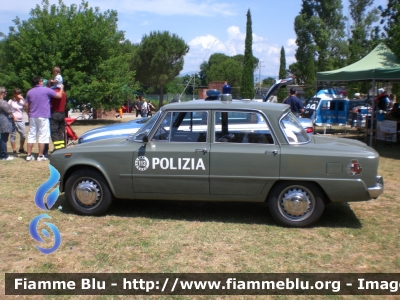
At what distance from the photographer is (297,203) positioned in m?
5.36

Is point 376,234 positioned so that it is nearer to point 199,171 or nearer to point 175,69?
point 199,171

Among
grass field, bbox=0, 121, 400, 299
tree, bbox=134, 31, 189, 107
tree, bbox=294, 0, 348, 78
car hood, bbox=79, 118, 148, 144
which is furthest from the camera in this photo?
tree, bbox=134, 31, 189, 107

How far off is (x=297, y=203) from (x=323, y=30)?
124 feet

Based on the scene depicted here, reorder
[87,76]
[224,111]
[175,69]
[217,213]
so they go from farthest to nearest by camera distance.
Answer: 1. [175,69]
2. [87,76]
3. [217,213]
4. [224,111]

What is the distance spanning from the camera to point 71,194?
5.82m

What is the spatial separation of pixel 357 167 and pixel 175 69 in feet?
129

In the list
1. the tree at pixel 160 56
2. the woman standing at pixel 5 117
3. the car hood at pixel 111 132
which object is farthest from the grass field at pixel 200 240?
the tree at pixel 160 56

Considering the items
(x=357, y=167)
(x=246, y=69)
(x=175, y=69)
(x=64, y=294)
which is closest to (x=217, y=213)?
(x=357, y=167)

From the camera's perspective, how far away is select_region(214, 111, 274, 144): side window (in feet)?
18.0

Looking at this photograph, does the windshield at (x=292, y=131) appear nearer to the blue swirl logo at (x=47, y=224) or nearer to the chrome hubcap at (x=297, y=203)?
the chrome hubcap at (x=297, y=203)

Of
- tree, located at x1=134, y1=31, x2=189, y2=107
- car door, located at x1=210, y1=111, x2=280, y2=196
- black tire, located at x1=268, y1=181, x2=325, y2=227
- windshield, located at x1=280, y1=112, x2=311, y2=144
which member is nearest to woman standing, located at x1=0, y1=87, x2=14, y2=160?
car door, located at x1=210, y1=111, x2=280, y2=196

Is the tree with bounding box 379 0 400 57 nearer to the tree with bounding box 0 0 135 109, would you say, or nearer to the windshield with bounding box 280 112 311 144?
the windshield with bounding box 280 112 311 144

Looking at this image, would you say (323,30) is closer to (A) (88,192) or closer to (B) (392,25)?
(B) (392,25)

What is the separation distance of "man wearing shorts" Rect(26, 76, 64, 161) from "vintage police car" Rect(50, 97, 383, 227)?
12.8ft
